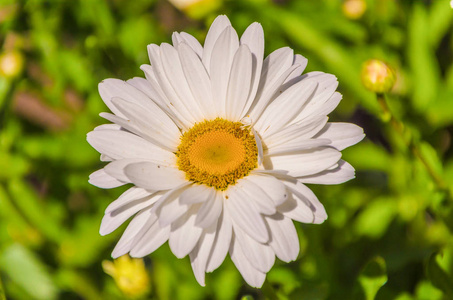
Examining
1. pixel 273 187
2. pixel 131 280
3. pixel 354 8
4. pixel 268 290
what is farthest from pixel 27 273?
pixel 354 8

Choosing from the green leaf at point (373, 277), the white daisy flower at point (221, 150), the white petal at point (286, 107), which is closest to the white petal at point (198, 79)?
the white daisy flower at point (221, 150)

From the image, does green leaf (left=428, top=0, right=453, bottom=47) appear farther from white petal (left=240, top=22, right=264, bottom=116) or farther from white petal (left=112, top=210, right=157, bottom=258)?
white petal (left=112, top=210, right=157, bottom=258)

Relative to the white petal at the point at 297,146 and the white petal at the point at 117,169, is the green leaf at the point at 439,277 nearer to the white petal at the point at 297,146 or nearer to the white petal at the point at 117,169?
the white petal at the point at 297,146

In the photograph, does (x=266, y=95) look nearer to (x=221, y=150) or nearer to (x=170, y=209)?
(x=221, y=150)

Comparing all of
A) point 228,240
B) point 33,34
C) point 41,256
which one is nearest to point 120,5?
point 33,34

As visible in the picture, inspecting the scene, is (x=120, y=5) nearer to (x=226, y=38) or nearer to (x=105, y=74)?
(x=105, y=74)

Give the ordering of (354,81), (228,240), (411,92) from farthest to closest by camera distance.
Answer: (411,92) < (354,81) < (228,240)
